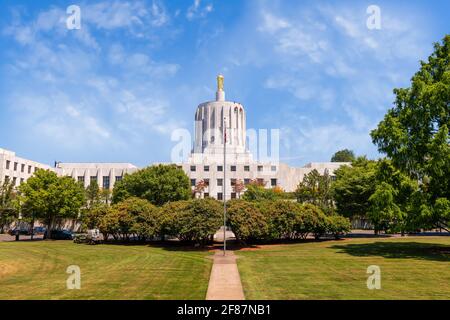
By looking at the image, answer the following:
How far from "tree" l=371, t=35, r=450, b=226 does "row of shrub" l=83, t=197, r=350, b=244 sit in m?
12.6

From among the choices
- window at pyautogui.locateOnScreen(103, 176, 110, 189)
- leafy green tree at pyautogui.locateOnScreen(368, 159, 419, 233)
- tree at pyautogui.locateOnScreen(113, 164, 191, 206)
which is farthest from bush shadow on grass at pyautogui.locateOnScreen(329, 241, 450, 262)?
A: window at pyautogui.locateOnScreen(103, 176, 110, 189)

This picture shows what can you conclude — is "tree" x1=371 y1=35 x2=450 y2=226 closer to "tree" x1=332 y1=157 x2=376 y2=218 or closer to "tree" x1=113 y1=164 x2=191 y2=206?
"tree" x1=332 y1=157 x2=376 y2=218

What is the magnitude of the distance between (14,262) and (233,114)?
86.8 m

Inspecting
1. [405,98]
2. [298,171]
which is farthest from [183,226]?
[298,171]

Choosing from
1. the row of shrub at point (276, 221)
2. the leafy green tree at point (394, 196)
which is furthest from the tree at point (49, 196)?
the leafy green tree at point (394, 196)

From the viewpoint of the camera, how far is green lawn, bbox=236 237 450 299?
15.5 metres

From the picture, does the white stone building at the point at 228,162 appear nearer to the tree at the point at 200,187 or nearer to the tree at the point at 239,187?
the tree at the point at 200,187

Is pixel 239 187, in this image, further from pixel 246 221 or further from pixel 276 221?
pixel 246 221

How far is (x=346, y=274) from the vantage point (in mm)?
20422

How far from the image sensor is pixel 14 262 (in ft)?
84.8

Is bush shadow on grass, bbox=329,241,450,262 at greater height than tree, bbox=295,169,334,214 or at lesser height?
lesser

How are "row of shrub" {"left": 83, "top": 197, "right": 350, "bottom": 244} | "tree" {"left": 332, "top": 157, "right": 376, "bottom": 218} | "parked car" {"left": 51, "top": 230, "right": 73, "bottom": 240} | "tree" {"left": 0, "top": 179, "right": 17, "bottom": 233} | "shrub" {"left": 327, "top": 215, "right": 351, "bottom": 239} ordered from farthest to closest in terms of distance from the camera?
"tree" {"left": 0, "top": 179, "right": 17, "bottom": 233} < "tree" {"left": 332, "top": 157, "right": 376, "bottom": 218} < "parked car" {"left": 51, "top": 230, "right": 73, "bottom": 240} < "shrub" {"left": 327, "top": 215, "right": 351, "bottom": 239} < "row of shrub" {"left": 83, "top": 197, "right": 350, "bottom": 244}

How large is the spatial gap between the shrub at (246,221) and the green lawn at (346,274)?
169 inches

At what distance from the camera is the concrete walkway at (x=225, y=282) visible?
596 inches
